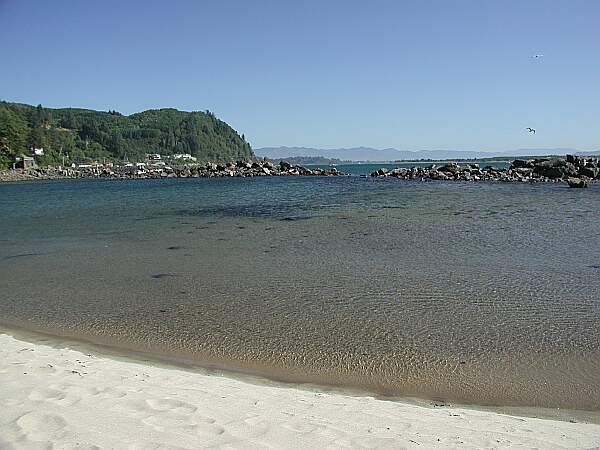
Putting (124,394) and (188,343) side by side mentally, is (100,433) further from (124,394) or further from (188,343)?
(188,343)

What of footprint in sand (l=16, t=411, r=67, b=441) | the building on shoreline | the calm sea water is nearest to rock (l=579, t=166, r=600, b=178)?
the calm sea water

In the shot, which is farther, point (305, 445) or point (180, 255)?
point (180, 255)

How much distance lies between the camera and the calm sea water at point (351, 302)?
721cm

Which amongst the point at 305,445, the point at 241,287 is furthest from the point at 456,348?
the point at 241,287

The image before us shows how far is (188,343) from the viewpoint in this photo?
849cm

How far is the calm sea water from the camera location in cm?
721

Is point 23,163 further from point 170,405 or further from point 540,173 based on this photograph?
point 170,405

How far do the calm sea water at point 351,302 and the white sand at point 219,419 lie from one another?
0.98m

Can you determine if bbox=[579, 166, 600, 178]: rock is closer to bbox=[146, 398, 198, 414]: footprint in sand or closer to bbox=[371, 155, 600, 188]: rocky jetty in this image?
bbox=[371, 155, 600, 188]: rocky jetty

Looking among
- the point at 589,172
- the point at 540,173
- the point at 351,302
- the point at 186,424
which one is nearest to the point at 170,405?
the point at 186,424

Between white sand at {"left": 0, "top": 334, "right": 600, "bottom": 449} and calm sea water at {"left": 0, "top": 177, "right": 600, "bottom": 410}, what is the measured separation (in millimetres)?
980

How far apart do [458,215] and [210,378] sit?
22.5 metres

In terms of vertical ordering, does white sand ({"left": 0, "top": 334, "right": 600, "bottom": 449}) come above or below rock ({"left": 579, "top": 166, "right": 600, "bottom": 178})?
below

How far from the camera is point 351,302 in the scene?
10602 mm
